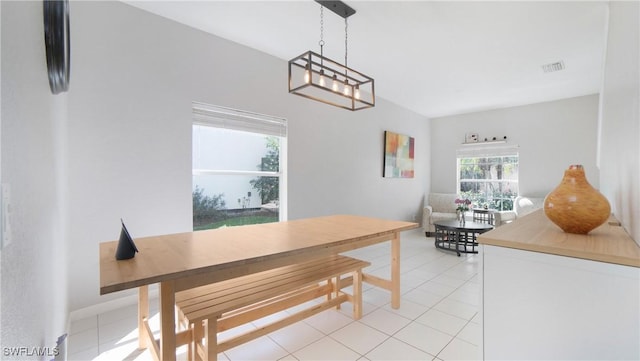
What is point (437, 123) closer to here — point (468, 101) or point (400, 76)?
point (468, 101)

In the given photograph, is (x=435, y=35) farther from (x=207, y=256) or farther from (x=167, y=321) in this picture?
(x=167, y=321)

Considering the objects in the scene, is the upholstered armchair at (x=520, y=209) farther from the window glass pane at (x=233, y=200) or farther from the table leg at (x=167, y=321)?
the table leg at (x=167, y=321)

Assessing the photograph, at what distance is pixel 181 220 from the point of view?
2.63 metres

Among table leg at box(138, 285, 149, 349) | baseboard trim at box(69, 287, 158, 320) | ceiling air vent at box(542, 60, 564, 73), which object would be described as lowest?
baseboard trim at box(69, 287, 158, 320)

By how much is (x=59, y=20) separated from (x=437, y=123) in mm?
6579

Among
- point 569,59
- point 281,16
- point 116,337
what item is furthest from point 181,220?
point 569,59

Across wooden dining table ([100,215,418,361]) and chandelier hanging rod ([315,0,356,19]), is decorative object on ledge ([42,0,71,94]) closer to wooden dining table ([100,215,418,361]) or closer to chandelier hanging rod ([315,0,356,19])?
wooden dining table ([100,215,418,361])

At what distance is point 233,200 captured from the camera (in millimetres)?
3047

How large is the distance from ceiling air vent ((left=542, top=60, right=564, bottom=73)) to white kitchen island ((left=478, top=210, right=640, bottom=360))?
3.39 meters

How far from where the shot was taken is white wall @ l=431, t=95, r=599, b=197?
4688 millimetres

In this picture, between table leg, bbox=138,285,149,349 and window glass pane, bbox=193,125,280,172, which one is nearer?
table leg, bbox=138,285,149,349

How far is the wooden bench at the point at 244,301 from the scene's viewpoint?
1.42 m

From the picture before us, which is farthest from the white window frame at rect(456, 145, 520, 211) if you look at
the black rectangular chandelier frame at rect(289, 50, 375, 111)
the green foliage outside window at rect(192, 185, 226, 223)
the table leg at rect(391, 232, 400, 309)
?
the green foliage outside window at rect(192, 185, 226, 223)

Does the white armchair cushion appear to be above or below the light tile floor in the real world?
above
